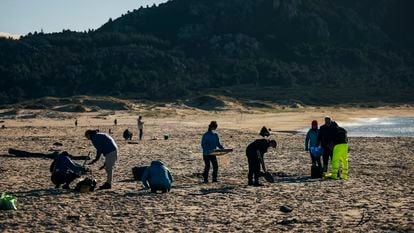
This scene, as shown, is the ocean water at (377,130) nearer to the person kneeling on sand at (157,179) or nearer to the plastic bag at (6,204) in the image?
the person kneeling on sand at (157,179)

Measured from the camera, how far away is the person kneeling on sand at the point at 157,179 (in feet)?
44.6

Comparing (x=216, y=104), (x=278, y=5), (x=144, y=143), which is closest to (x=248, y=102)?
(x=216, y=104)

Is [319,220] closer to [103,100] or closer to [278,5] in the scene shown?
[103,100]

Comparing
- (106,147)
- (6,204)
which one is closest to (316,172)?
(106,147)

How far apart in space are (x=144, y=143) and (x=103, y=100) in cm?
3958

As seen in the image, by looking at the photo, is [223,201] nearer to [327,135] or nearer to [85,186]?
[85,186]

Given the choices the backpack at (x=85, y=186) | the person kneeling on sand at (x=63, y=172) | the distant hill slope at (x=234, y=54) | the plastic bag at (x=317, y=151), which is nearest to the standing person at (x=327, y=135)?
the plastic bag at (x=317, y=151)

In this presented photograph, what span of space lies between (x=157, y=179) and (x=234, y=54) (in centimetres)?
12108

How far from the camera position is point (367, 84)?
355 ft

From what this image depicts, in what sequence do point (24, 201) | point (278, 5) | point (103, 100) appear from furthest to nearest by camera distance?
point (278, 5), point (103, 100), point (24, 201)

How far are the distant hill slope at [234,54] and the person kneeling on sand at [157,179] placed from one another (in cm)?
7139

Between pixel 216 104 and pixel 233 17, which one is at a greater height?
pixel 233 17

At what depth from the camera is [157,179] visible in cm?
1362

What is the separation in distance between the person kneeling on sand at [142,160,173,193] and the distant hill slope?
234 feet
